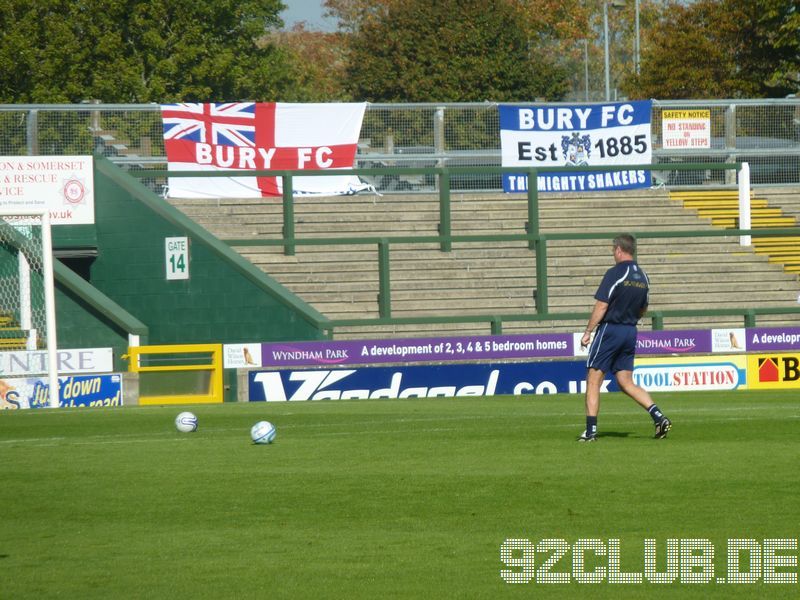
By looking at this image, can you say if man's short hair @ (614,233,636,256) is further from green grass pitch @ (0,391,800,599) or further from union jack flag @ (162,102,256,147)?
union jack flag @ (162,102,256,147)

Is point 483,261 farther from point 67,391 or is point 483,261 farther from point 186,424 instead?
point 186,424

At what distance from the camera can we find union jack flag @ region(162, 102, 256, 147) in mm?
27359

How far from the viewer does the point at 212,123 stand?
27.6 meters

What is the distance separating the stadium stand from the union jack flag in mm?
1355

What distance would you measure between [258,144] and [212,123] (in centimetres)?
106

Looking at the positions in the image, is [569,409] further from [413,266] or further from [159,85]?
[159,85]

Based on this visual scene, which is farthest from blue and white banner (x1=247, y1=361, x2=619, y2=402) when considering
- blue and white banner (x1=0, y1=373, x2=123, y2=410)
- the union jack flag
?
the union jack flag

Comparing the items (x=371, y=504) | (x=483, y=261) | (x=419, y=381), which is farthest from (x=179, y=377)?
(x=371, y=504)

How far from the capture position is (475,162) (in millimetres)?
29156

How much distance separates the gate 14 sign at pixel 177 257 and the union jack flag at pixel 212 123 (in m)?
3.11

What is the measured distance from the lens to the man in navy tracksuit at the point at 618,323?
12.4m

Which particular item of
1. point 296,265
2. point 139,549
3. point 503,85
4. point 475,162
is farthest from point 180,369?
point 503,85

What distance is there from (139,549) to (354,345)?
14.2m

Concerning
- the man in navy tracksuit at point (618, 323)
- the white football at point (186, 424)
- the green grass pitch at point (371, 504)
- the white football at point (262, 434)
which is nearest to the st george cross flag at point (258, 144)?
the green grass pitch at point (371, 504)
